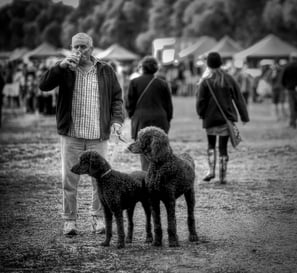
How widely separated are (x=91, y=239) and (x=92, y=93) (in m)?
1.48

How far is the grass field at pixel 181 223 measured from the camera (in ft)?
20.5

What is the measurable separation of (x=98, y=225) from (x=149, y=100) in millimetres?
2409

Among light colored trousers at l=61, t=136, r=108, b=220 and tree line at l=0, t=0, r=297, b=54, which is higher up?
tree line at l=0, t=0, r=297, b=54

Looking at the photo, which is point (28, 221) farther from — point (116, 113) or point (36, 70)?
point (36, 70)

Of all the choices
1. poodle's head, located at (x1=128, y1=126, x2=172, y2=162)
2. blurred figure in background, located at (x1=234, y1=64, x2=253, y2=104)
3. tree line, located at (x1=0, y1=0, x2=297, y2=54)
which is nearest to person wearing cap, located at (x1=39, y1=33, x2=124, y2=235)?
poodle's head, located at (x1=128, y1=126, x2=172, y2=162)

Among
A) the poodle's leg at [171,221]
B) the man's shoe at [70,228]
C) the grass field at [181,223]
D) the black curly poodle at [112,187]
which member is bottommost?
the grass field at [181,223]

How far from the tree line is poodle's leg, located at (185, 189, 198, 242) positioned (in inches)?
1071

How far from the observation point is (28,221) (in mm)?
8312

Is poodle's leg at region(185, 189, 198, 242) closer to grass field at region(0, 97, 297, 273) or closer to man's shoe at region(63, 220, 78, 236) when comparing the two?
grass field at region(0, 97, 297, 273)

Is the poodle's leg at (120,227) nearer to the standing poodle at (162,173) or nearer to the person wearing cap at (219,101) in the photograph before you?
the standing poodle at (162,173)

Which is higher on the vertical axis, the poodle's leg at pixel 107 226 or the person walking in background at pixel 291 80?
the person walking in background at pixel 291 80

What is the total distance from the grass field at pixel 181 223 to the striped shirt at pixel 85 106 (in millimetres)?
1083

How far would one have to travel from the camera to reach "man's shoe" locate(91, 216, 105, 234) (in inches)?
296

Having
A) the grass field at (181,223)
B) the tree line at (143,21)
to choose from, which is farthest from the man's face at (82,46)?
the tree line at (143,21)
